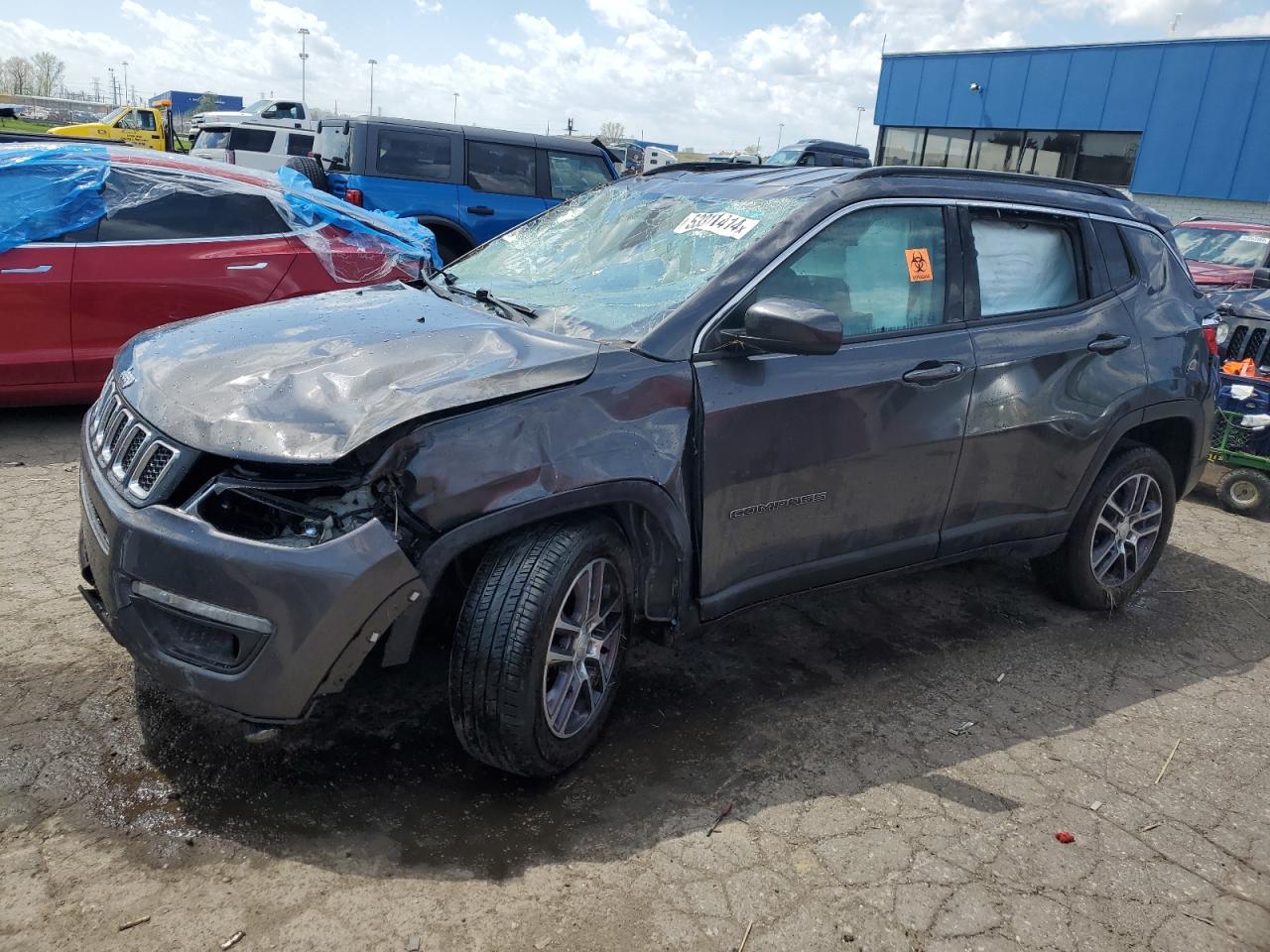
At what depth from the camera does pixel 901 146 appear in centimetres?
2966

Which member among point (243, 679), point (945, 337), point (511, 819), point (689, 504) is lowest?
point (511, 819)

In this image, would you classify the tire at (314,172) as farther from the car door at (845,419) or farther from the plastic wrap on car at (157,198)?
the car door at (845,419)

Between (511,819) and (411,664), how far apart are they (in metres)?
0.93

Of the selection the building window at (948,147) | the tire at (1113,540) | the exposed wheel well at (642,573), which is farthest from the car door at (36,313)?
the building window at (948,147)

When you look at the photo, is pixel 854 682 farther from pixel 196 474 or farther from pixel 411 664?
pixel 196 474

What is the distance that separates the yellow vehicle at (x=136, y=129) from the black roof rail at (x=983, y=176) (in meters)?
23.1

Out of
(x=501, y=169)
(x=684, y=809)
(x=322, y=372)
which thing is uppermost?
(x=501, y=169)

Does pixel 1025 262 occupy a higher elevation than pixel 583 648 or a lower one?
higher

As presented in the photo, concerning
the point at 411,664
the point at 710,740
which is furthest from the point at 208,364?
the point at 710,740

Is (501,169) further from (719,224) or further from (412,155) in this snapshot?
(719,224)

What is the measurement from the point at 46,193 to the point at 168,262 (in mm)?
712

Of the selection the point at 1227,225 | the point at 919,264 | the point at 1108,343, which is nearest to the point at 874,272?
the point at 919,264

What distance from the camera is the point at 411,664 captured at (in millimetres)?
3436

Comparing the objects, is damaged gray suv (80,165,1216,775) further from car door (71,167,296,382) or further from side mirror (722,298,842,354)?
car door (71,167,296,382)
